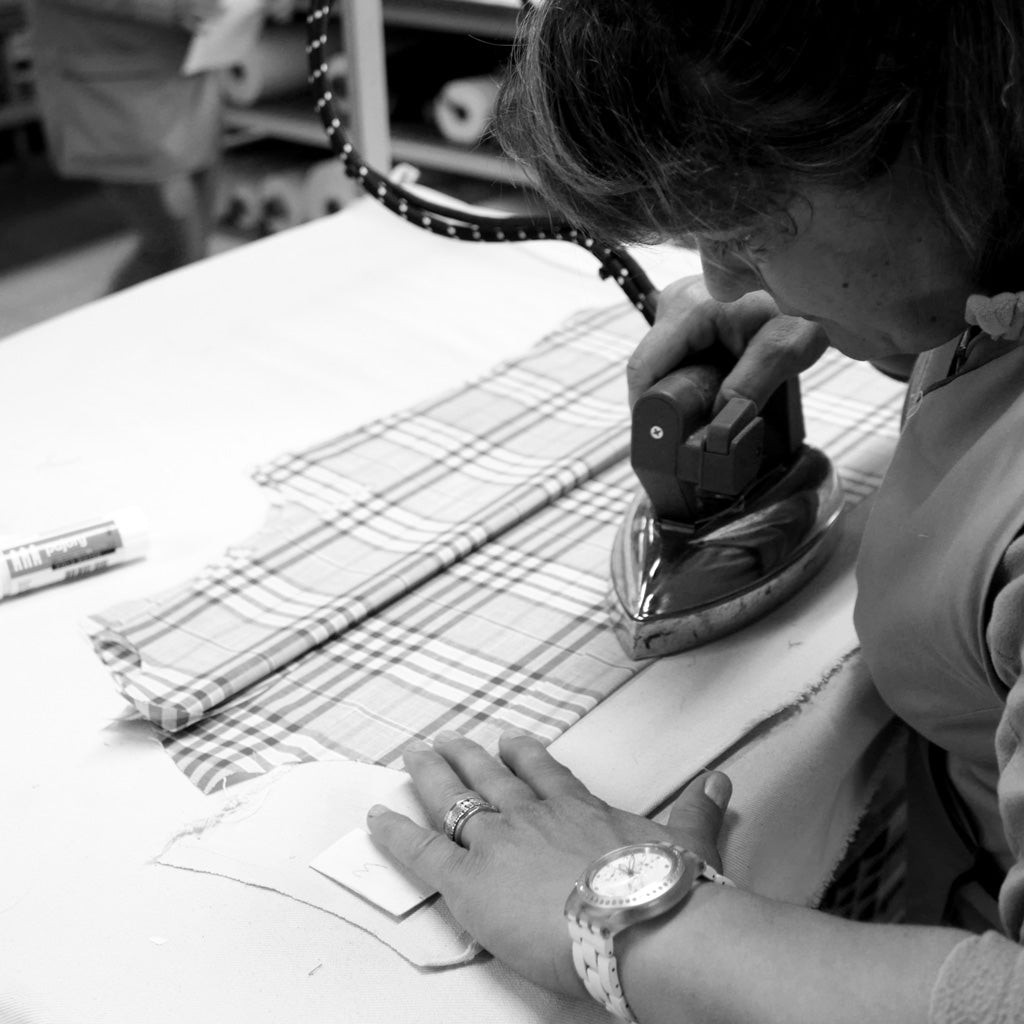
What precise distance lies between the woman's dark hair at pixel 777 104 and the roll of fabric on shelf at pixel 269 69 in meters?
2.71

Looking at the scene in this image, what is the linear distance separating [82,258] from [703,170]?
9.97ft

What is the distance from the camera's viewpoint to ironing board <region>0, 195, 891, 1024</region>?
61 centimetres

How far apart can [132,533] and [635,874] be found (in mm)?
488

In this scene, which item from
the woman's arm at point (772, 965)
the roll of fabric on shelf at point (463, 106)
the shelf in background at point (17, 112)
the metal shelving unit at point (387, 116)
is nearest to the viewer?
the woman's arm at point (772, 965)

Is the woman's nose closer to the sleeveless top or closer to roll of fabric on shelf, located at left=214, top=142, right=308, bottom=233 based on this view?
the sleeveless top

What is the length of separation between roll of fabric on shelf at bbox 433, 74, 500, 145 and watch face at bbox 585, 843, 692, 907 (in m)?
2.47

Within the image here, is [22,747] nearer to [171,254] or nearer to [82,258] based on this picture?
[171,254]

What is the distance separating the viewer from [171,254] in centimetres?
250

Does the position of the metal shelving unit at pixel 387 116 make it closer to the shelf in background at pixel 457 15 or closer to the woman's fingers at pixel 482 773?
the shelf in background at pixel 457 15

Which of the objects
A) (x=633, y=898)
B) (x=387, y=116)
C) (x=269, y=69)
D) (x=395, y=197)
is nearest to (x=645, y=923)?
(x=633, y=898)

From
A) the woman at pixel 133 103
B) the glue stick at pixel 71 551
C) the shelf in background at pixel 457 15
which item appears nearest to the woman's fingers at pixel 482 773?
the glue stick at pixel 71 551

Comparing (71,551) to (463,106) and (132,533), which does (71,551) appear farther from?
(463,106)

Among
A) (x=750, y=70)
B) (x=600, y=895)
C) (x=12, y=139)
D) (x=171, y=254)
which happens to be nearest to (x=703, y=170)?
(x=750, y=70)

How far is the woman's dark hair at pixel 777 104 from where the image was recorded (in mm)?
520
